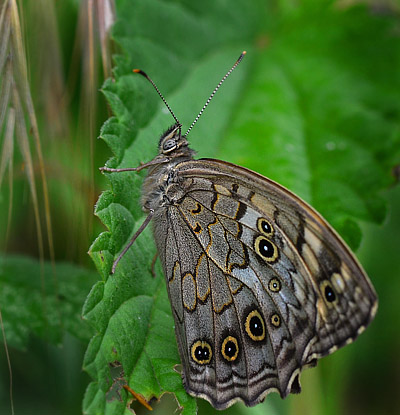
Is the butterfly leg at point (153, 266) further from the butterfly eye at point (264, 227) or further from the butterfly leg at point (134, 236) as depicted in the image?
the butterfly eye at point (264, 227)

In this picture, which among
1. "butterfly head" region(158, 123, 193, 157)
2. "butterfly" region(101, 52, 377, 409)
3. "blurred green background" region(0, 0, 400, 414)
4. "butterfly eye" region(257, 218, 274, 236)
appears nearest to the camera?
"butterfly" region(101, 52, 377, 409)

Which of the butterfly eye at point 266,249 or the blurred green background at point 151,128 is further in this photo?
the blurred green background at point 151,128

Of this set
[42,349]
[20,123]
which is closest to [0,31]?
[20,123]

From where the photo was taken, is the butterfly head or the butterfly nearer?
the butterfly

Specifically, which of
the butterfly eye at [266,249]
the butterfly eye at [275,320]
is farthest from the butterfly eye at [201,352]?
the butterfly eye at [266,249]

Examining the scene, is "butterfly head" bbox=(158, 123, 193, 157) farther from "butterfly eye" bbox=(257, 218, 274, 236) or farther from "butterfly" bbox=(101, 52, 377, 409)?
"butterfly eye" bbox=(257, 218, 274, 236)

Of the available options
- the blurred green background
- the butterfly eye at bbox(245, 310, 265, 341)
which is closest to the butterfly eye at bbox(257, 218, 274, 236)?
the butterfly eye at bbox(245, 310, 265, 341)

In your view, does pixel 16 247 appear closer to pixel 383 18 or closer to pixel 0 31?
pixel 0 31
